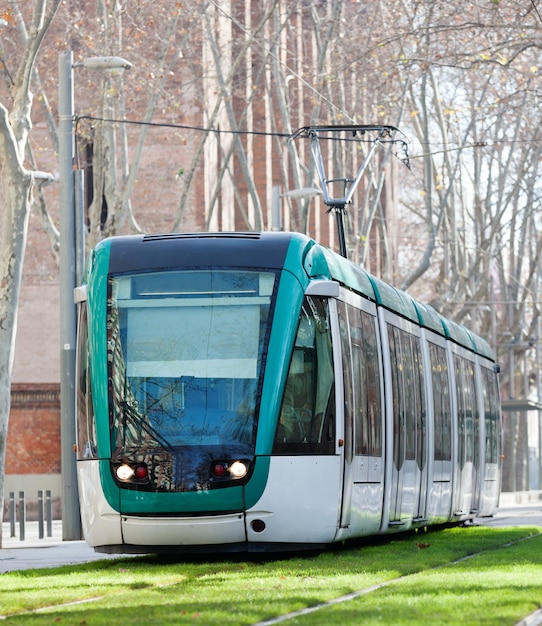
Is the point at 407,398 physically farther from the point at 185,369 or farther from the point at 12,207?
the point at 12,207

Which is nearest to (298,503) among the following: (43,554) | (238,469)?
(238,469)

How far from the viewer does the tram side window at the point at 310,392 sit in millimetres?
13393

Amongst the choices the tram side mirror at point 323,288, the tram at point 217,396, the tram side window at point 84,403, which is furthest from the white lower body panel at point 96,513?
the tram side mirror at point 323,288

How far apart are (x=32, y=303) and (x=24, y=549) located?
64.5 ft

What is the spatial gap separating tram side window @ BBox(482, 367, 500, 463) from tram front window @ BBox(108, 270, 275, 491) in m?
11.8

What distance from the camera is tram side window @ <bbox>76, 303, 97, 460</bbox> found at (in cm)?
1367

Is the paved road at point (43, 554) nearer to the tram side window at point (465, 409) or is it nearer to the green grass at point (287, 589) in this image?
the green grass at point (287, 589)

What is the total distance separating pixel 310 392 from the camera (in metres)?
13.6

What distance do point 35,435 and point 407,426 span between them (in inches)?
733

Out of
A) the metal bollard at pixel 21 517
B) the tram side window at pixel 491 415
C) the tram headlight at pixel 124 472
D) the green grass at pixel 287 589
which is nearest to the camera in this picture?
the green grass at pixel 287 589

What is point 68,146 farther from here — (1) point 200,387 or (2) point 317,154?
(1) point 200,387

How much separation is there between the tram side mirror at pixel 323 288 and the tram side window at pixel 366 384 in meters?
0.92

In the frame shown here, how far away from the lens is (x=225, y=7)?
1416 inches

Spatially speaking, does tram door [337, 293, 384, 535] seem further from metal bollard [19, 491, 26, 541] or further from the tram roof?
metal bollard [19, 491, 26, 541]
